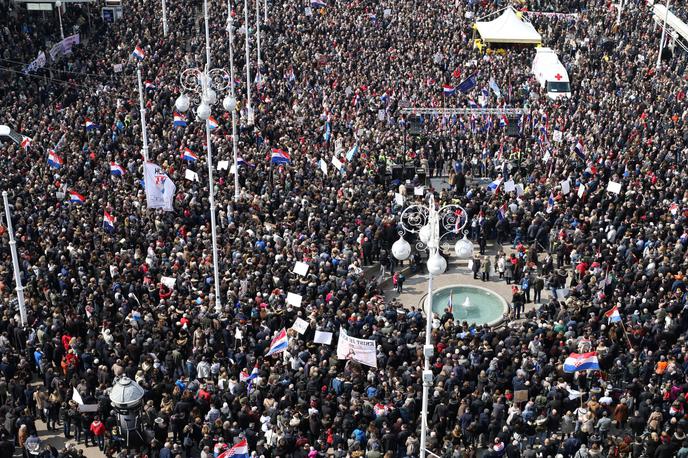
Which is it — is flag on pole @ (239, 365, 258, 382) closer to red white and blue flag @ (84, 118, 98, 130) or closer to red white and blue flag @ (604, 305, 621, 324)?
red white and blue flag @ (604, 305, 621, 324)

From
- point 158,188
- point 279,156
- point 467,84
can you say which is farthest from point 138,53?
point 467,84

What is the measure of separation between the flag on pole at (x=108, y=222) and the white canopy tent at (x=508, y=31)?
83.4 feet

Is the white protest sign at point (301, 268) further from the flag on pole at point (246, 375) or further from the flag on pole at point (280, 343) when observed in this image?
the flag on pole at point (246, 375)

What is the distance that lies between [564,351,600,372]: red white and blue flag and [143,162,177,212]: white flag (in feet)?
44.0

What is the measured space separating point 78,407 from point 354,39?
2990 centimetres

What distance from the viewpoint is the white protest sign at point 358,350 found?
21.8m

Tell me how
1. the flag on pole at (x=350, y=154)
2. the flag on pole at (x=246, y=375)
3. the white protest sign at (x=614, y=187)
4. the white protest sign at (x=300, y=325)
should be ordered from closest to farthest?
A: the flag on pole at (x=246, y=375) < the white protest sign at (x=300, y=325) < the white protest sign at (x=614, y=187) < the flag on pole at (x=350, y=154)

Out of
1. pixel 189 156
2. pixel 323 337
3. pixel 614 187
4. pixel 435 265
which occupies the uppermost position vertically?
pixel 435 265

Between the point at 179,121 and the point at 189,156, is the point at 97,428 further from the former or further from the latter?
the point at 179,121

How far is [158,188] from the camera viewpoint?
96.3 ft

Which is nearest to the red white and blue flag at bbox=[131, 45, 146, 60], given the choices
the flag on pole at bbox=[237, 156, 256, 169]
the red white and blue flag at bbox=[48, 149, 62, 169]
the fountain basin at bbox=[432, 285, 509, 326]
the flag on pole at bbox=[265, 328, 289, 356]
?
the flag on pole at bbox=[237, 156, 256, 169]

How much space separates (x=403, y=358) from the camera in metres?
22.8

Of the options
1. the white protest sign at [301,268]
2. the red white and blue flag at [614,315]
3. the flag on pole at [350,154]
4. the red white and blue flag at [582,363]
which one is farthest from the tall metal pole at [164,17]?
the red white and blue flag at [582,363]

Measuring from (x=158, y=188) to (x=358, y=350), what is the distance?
10454mm
